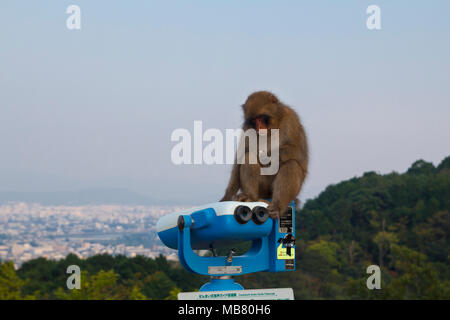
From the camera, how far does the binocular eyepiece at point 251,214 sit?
319cm

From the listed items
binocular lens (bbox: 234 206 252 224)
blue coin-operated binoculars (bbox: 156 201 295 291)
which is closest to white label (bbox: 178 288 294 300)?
blue coin-operated binoculars (bbox: 156 201 295 291)

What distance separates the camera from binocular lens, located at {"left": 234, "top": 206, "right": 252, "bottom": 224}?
10.5 ft

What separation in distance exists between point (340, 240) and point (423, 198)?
32.6 ft

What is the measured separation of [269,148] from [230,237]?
67.0 inches

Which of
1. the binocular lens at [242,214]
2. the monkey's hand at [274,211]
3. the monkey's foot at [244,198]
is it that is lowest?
the binocular lens at [242,214]

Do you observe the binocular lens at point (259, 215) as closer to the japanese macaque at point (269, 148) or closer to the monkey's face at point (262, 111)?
the japanese macaque at point (269, 148)

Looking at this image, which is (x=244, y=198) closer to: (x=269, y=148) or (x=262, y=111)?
(x=269, y=148)

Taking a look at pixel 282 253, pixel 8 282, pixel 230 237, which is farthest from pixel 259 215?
pixel 8 282

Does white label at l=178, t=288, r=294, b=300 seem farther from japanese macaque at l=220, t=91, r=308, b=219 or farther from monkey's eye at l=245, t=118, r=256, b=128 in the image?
monkey's eye at l=245, t=118, r=256, b=128

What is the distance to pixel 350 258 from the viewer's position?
52.7 m

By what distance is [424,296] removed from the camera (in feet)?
91.0

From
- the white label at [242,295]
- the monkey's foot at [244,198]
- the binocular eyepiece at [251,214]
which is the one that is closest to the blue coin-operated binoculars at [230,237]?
the binocular eyepiece at [251,214]
